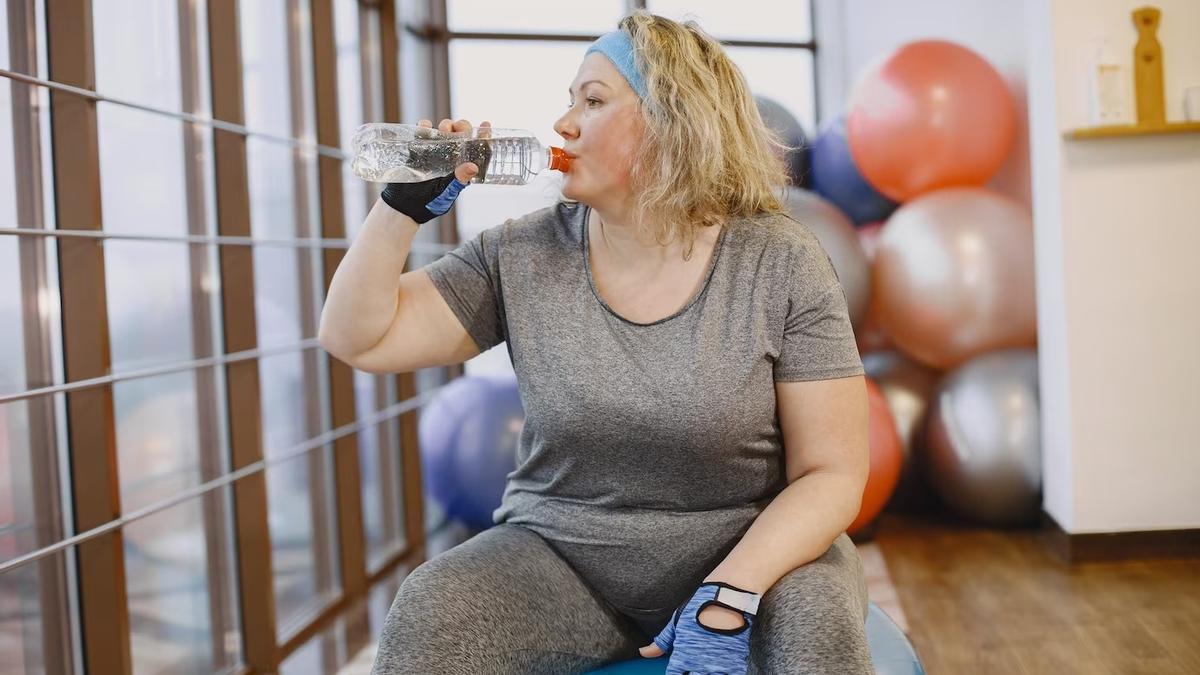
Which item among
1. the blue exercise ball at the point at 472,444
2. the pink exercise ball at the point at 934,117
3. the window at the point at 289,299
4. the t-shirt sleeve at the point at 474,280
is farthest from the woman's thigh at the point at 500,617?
the pink exercise ball at the point at 934,117

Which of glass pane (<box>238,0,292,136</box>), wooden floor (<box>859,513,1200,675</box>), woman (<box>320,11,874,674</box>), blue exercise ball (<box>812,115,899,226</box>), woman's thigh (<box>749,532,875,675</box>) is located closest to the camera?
woman's thigh (<box>749,532,875,675</box>)

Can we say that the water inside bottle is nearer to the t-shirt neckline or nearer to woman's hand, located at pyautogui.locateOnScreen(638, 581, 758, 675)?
the t-shirt neckline

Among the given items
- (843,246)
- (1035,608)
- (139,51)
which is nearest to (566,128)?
(139,51)

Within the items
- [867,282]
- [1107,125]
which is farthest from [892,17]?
[1107,125]

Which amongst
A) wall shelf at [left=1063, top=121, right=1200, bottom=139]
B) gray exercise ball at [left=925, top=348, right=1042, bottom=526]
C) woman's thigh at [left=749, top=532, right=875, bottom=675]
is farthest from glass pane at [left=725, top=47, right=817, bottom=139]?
woman's thigh at [left=749, top=532, right=875, bottom=675]

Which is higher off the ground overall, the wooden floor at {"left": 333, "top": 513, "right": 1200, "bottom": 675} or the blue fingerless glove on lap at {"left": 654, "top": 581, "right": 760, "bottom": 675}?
the blue fingerless glove on lap at {"left": 654, "top": 581, "right": 760, "bottom": 675}

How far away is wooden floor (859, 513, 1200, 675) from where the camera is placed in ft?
7.33

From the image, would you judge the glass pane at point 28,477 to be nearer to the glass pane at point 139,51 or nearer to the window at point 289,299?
the glass pane at point 139,51

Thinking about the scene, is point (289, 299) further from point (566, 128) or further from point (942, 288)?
point (942, 288)

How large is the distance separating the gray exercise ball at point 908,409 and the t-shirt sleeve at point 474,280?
6.95ft

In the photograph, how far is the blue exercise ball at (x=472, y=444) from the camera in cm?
317

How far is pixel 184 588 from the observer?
228cm

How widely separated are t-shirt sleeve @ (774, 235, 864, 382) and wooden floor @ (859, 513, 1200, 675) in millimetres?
1188

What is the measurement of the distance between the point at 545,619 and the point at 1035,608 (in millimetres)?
1730
